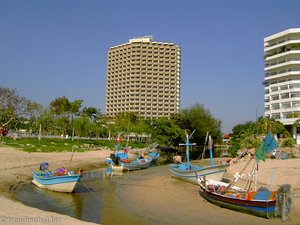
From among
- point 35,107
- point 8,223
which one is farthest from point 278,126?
point 8,223

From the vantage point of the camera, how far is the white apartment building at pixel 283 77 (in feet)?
246

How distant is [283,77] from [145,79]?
A: 93483 mm

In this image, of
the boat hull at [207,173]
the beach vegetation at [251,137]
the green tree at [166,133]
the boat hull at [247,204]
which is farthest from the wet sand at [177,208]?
the green tree at [166,133]

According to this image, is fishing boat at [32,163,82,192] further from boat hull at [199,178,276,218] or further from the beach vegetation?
the beach vegetation

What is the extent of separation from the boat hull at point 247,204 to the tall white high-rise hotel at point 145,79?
142 metres

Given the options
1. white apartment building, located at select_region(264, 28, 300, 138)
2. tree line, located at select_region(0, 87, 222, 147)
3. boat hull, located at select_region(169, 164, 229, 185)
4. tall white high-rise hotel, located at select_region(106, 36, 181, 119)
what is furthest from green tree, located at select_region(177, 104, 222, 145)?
tall white high-rise hotel, located at select_region(106, 36, 181, 119)

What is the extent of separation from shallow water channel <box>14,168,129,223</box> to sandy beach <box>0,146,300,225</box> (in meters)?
0.66

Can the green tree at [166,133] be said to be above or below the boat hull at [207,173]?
above

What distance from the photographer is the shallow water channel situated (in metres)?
18.8

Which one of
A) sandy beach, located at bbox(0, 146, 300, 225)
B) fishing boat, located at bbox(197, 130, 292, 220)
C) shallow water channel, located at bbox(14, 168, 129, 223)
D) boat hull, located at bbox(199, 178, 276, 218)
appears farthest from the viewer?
shallow water channel, located at bbox(14, 168, 129, 223)

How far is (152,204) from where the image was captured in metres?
20.5

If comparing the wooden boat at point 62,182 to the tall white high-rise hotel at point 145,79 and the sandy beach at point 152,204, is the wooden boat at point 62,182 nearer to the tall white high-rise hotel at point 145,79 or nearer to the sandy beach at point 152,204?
the sandy beach at point 152,204

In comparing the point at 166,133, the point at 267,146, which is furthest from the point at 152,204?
the point at 166,133

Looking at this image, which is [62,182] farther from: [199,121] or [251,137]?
[199,121]
